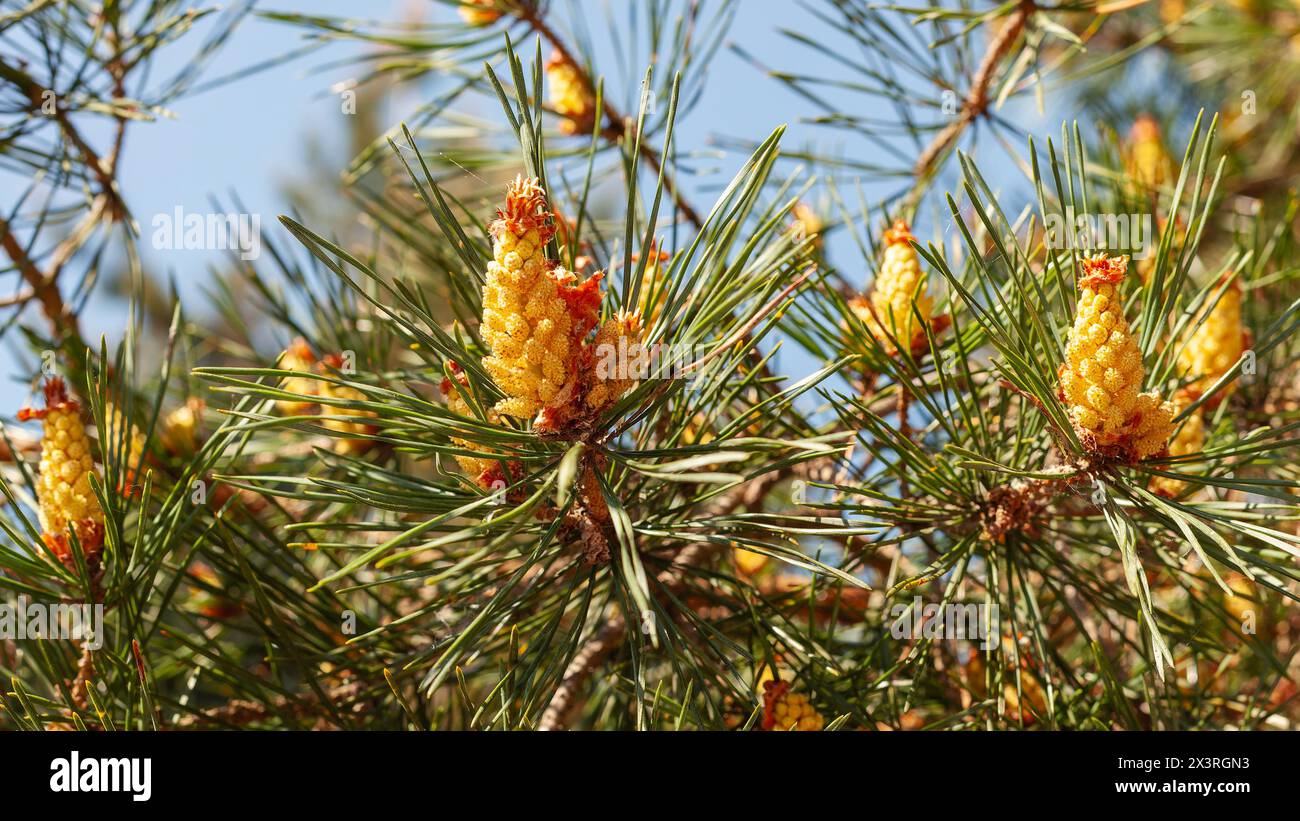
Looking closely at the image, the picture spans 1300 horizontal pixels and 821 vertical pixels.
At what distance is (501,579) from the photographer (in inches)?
26.4

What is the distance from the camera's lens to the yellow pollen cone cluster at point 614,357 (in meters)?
0.60

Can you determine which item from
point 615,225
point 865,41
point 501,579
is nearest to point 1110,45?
point 865,41

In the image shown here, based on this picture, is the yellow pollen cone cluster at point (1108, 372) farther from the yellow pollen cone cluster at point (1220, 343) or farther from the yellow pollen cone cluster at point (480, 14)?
the yellow pollen cone cluster at point (480, 14)

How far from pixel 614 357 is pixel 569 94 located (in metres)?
0.63

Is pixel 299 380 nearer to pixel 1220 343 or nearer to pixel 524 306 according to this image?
pixel 524 306

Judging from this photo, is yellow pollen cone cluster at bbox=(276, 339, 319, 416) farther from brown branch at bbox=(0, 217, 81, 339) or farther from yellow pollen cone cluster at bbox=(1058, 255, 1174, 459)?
yellow pollen cone cluster at bbox=(1058, 255, 1174, 459)

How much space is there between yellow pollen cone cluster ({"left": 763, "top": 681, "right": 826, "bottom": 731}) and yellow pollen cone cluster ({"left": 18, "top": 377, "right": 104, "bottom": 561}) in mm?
514

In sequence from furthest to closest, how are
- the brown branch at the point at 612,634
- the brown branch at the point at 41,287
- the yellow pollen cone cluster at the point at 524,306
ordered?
the brown branch at the point at 41,287 < the brown branch at the point at 612,634 < the yellow pollen cone cluster at the point at 524,306

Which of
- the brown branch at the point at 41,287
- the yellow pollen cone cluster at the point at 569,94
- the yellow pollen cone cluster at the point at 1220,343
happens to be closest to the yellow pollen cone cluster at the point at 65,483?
the brown branch at the point at 41,287

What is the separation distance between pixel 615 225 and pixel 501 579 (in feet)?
2.06

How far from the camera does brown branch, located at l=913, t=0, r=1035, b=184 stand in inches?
44.2

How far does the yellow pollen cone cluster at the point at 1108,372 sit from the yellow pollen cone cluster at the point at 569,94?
670mm
